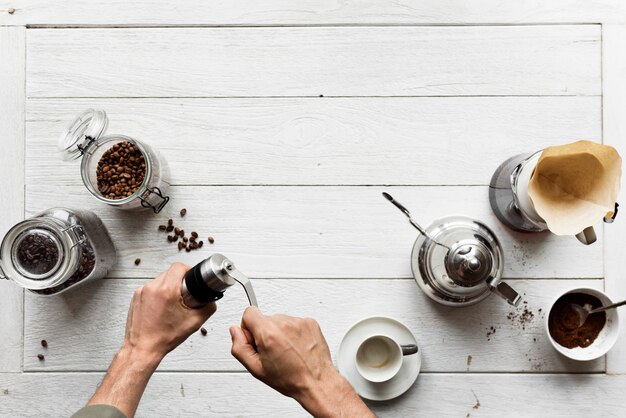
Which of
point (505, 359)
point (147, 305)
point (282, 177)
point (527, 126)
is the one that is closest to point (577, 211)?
point (527, 126)

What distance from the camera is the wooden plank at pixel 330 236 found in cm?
129

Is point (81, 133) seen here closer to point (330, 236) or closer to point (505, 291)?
point (330, 236)

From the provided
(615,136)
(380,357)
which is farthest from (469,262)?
(615,136)

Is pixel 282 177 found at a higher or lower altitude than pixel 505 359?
higher

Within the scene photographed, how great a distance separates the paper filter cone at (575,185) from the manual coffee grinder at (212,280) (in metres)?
0.54

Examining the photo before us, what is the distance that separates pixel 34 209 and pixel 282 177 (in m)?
0.54

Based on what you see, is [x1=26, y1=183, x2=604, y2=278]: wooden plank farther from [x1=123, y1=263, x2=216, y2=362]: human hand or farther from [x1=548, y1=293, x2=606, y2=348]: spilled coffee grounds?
[x1=123, y1=263, x2=216, y2=362]: human hand

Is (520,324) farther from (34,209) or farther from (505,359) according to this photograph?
(34,209)

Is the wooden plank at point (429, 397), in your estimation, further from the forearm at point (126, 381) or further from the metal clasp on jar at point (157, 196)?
the metal clasp on jar at point (157, 196)

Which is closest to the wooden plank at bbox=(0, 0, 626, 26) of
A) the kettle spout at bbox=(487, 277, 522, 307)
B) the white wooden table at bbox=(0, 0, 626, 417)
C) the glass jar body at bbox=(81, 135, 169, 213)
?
the white wooden table at bbox=(0, 0, 626, 417)

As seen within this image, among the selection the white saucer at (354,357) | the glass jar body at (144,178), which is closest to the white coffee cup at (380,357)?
the white saucer at (354,357)

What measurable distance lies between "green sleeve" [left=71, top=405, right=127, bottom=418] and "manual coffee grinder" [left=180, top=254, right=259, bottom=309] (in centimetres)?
22

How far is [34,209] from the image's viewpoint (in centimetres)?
131

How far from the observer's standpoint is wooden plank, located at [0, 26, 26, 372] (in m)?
1.31
